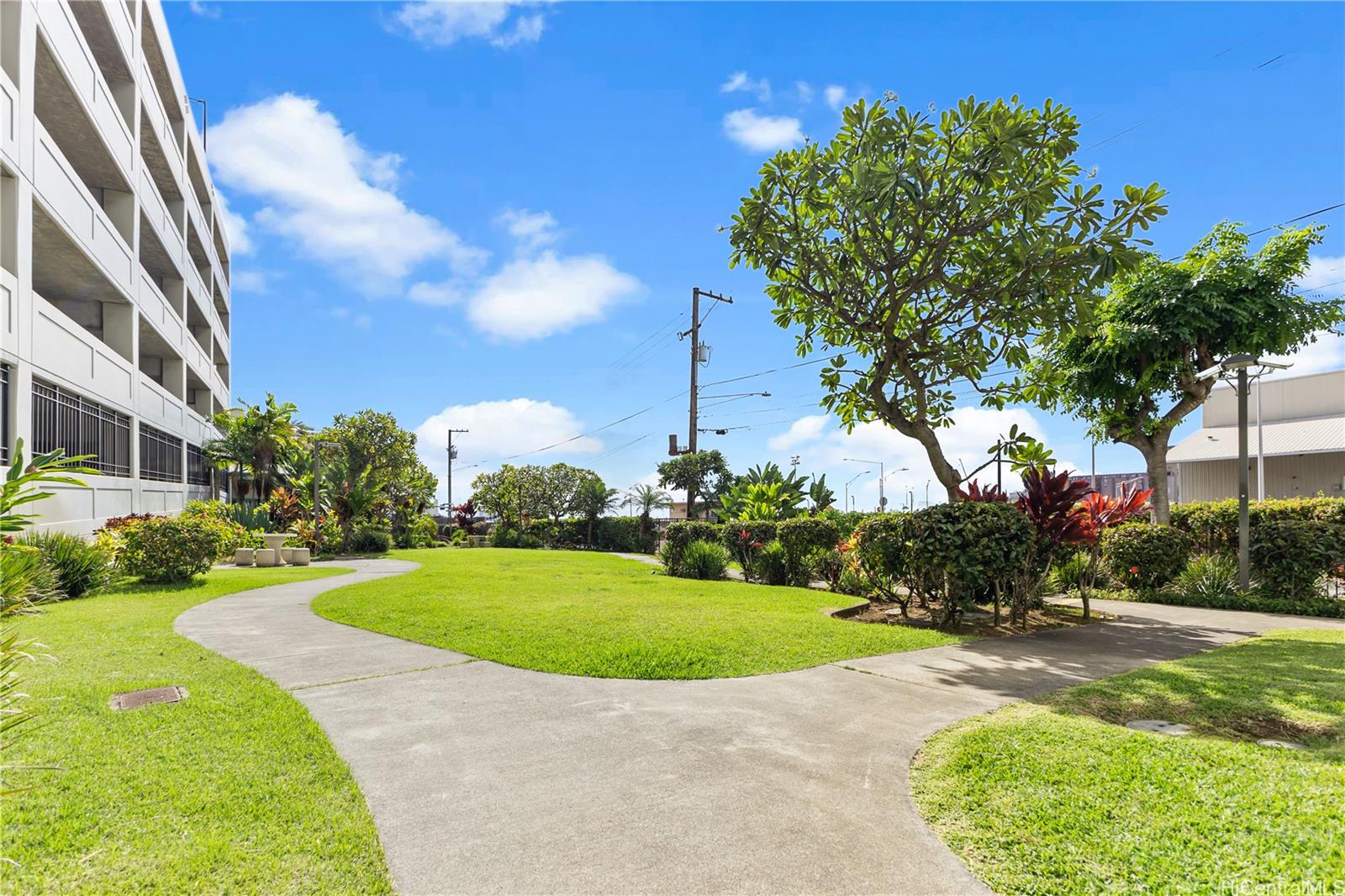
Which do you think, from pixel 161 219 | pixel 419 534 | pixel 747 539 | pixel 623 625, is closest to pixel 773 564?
pixel 747 539

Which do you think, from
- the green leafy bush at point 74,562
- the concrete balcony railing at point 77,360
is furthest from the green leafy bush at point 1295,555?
the concrete balcony railing at point 77,360

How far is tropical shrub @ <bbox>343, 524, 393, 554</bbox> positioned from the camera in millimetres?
30516

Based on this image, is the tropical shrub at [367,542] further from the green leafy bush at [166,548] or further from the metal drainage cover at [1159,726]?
the metal drainage cover at [1159,726]

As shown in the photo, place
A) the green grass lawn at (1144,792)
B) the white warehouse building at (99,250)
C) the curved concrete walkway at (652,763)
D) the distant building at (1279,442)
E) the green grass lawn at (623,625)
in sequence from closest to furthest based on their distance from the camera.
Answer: the green grass lawn at (1144,792)
the curved concrete walkway at (652,763)
the green grass lawn at (623,625)
the white warehouse building at (99,250)
the distant building at (1279,442)

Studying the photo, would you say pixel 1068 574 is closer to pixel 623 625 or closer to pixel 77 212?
pixel 623 625

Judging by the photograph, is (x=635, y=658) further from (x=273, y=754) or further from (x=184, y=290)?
(x=184, y=290)

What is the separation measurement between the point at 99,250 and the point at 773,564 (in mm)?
17827

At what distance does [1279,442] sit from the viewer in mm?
26438

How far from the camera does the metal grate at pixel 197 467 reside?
2780 cm

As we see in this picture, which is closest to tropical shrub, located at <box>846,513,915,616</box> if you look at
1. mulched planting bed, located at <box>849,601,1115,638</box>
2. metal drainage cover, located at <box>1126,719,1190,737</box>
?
mulched planting bed, located at <box>849,601,1115,638</box>

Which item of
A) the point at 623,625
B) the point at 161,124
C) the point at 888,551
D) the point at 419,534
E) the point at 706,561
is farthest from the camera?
the point at 419,534

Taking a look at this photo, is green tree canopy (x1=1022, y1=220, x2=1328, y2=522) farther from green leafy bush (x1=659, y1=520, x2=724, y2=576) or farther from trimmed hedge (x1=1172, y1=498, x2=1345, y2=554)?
green leafy bush (x1=659, y1=520, x2=724, y2=576)

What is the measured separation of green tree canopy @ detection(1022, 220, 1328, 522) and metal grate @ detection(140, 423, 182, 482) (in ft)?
81.4

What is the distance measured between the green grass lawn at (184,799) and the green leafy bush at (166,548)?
934cm
